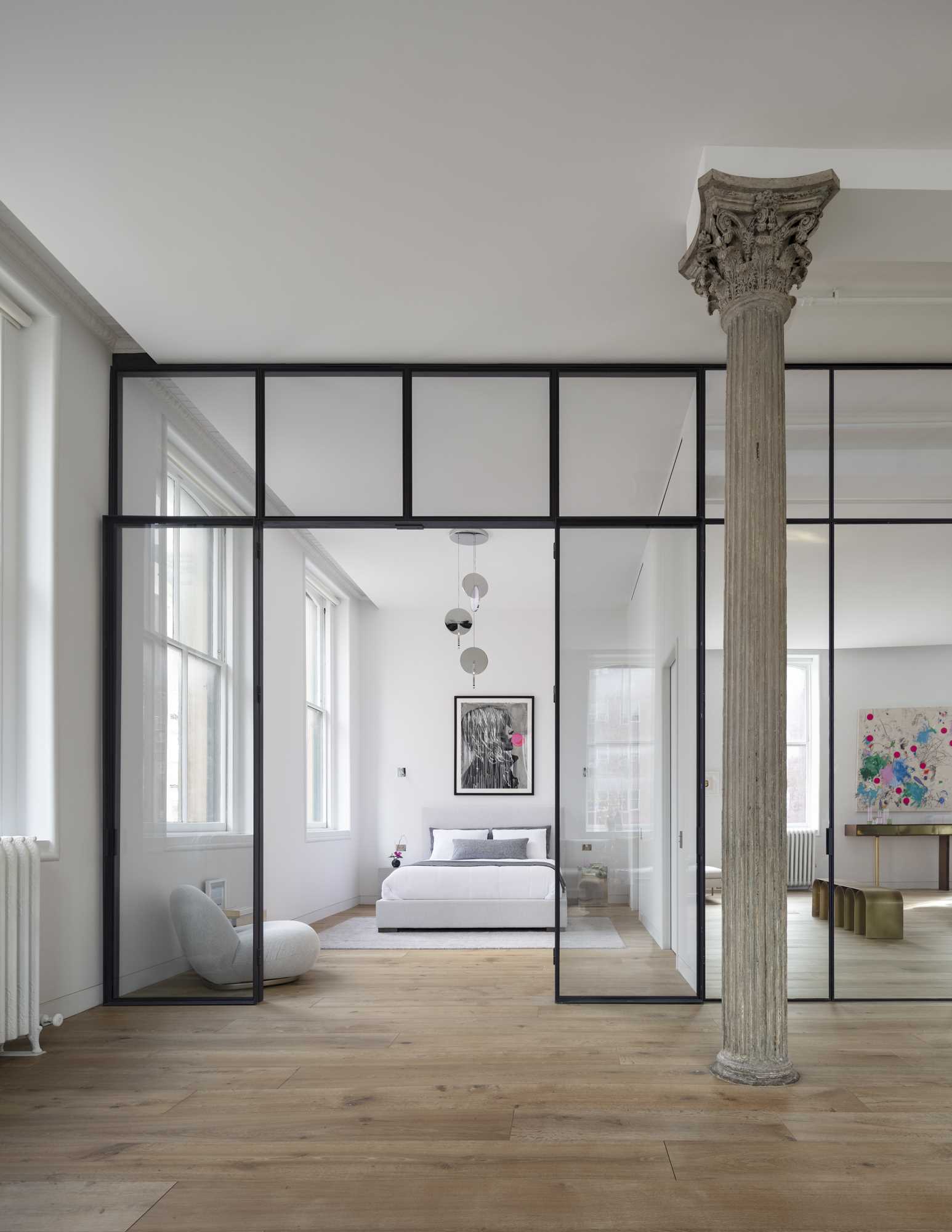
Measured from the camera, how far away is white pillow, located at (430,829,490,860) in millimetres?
A: 10461

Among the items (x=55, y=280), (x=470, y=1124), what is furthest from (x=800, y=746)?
(x=55, y=280)

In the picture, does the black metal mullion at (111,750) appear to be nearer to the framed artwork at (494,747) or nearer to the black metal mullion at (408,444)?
the black metal mullion at (408,444)

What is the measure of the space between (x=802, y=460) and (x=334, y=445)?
2.48 meters

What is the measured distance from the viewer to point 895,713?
17.8 feet

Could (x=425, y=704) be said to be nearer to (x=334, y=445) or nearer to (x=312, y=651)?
(x=312, y=651)

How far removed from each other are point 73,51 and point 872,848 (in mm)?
4895

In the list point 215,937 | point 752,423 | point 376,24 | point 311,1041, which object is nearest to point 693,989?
point 311,1041

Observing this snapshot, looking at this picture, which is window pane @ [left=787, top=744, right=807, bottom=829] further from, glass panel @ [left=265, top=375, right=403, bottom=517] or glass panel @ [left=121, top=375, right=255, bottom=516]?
glass panel @ [left=121, top=375, right=255, bottom=516]

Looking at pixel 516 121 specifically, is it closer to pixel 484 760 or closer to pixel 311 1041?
pixel 311 1041

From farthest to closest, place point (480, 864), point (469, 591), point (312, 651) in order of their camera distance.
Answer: point (312, 651) → point (469, 591) → point (480, 864)

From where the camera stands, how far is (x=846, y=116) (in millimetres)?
3506

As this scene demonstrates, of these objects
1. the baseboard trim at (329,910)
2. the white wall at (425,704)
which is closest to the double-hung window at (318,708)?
the baseboard trim at (329,910)

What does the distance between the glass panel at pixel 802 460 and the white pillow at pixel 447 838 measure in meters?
5.99

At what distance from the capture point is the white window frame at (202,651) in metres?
5.45
